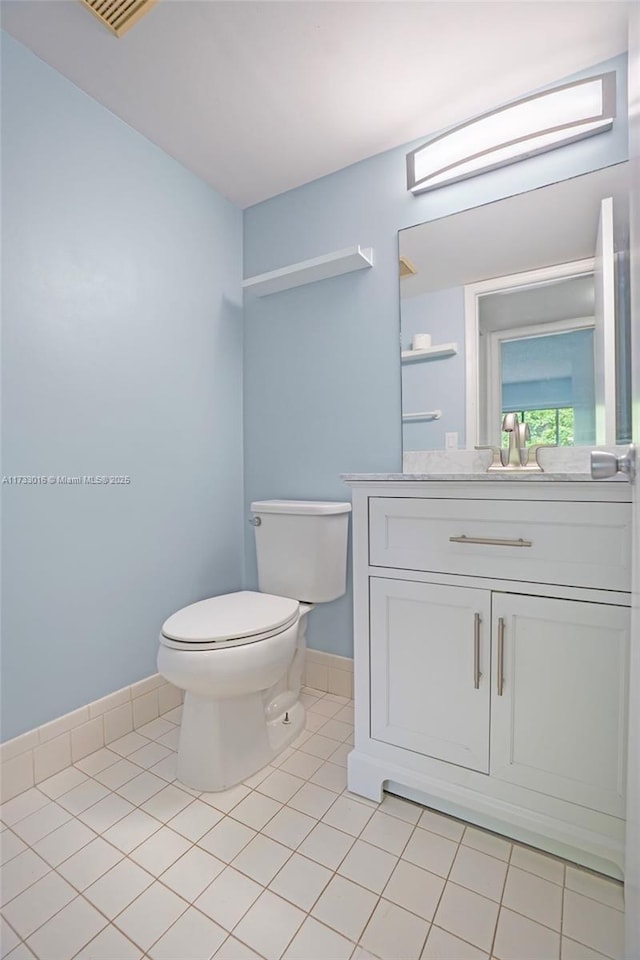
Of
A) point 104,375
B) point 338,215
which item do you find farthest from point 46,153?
point 338,215

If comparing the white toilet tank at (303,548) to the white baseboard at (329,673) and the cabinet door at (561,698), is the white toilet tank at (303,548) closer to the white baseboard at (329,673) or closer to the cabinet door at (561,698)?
the white baseboard at (329,673)

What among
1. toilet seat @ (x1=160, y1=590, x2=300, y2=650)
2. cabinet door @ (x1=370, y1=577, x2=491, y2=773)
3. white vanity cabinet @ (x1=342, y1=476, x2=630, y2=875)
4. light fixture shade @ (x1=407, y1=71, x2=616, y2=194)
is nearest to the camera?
white vanity cabinet @ (x1=342, y1=476, x2=630, y2=875)

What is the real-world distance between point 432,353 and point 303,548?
867mm

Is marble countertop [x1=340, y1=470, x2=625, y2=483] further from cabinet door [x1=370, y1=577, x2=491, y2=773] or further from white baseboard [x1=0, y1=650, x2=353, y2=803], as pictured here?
white baseboard [x1=0, y1=650, x2=353, y2=803]

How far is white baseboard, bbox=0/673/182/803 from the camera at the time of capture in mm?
1312

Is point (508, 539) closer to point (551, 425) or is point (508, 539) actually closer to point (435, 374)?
point (551, 425)

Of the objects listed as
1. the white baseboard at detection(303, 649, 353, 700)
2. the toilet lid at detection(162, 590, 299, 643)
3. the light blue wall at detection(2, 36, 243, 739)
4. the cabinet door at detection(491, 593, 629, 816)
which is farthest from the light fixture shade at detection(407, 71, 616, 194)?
the white baseboard at detection(303, 649, 353, 700)

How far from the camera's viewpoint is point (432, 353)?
169 cm

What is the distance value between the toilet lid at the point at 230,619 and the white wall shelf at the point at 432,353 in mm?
996

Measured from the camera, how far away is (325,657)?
1.95 metres

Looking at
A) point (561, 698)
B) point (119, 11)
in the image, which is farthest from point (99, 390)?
point (561, 698)

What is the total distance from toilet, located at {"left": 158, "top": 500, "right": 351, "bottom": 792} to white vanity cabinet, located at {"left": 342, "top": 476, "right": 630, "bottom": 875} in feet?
0.96

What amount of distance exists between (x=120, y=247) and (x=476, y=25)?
1.27 m

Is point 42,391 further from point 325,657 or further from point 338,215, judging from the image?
point 325,657
